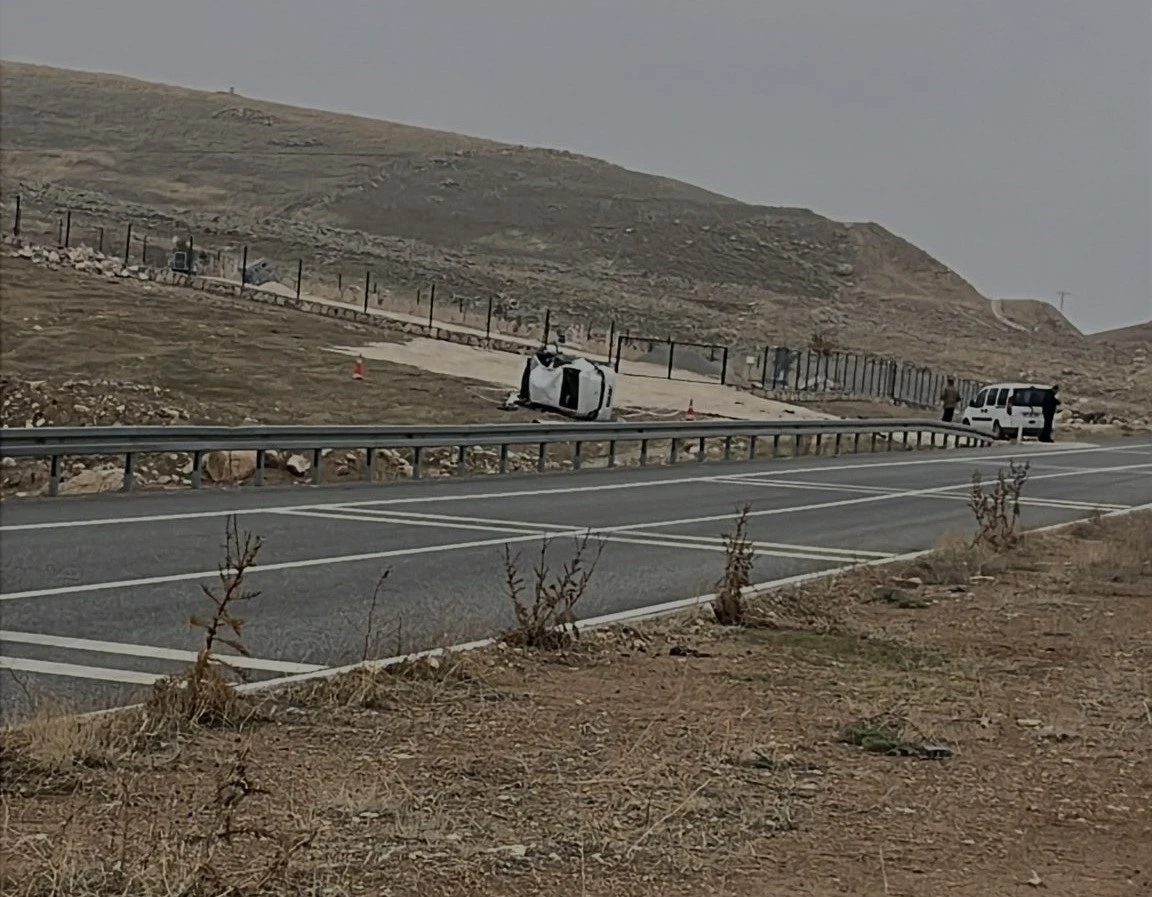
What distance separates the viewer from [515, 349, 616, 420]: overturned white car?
38094mm

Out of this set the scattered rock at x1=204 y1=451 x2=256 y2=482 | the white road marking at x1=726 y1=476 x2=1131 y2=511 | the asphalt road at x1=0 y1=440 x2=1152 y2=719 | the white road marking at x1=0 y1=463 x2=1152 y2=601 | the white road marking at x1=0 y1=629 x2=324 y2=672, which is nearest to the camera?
the white road marking at x1=0 y1=629 x2=324 y2=672

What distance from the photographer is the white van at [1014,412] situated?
51.0m

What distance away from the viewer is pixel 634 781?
274 inches

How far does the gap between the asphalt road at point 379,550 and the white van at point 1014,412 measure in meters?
22.4

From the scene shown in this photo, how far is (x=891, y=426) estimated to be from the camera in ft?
133

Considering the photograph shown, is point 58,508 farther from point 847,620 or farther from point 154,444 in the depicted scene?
point 847,620

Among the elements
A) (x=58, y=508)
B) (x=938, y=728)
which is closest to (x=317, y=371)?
(x=58, y=508)

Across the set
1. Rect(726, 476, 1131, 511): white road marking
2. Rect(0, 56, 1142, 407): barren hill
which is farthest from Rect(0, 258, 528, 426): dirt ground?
Rect(0, 56, 1142, 407): barren hill

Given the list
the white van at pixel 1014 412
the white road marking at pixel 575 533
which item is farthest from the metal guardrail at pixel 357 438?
the white van at pixel 1014 412

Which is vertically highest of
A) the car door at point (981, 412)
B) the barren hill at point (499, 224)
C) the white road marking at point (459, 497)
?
the barren hill at point (499, 224)

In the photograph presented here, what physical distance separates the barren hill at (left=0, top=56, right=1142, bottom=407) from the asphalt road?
2237 inches

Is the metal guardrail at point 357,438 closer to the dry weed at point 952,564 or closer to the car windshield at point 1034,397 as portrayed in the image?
the dry weed at point 952,564

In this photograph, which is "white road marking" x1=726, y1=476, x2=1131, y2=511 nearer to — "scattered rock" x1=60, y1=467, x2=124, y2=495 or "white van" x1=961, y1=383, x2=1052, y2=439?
"scattered rock" x1=60, y1=467, x2=124, y2=495

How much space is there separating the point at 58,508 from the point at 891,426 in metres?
25.6
